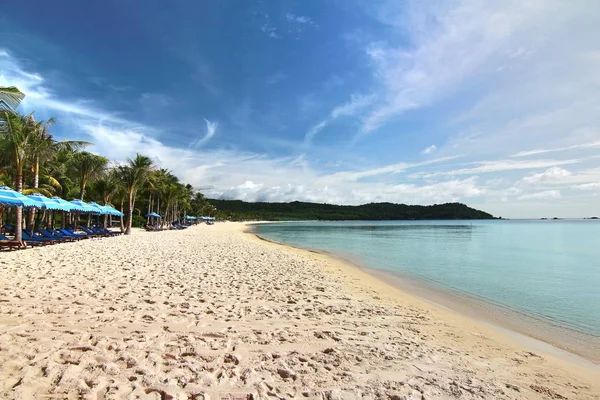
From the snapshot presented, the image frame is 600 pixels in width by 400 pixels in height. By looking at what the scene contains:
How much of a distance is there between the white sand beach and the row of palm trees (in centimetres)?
845

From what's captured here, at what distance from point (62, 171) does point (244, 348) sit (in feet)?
113

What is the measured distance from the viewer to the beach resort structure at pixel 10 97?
9.55 m

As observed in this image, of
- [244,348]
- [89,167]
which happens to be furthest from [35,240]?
[244,348]

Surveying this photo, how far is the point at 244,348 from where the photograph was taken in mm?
4301

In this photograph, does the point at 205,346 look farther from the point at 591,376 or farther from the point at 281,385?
the point at 591,376

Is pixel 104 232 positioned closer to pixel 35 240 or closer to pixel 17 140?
pixel 35 240

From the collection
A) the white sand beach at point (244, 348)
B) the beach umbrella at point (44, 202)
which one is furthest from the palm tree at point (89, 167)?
the white sand beach at point (244, 348)

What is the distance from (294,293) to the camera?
316 inches

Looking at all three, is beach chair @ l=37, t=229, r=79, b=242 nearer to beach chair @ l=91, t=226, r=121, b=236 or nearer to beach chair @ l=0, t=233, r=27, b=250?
beach chair @ l=0, t=233, r=27, b=250

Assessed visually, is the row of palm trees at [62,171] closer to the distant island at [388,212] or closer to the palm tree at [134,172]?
the palm tree at [134,172]

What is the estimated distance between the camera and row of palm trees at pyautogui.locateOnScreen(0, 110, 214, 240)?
→ 16156 mm

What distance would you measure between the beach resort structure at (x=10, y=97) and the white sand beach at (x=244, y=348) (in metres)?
5.10

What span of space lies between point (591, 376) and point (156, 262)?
11774mm

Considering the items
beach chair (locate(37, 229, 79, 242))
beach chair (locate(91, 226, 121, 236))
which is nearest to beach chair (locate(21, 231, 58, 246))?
beach chair (locate(37, 229, 79, 242))
